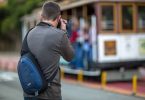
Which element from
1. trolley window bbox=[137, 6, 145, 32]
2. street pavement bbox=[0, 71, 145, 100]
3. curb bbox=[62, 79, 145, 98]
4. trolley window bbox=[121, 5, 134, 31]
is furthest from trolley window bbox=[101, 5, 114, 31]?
street pavement bbox=[0, 71, 145, 100]

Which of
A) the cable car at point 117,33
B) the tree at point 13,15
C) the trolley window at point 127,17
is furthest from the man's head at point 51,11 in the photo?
the tree at point 13,15

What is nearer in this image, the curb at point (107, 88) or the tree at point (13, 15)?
the curb at point (107, 88)

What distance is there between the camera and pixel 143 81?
15.7 metres

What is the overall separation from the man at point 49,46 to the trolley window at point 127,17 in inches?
432

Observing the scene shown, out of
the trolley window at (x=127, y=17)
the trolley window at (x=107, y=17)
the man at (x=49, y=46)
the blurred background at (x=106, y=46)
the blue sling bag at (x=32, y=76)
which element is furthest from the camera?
the trolley window at (x=127, y=17)

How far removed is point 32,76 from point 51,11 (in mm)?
677

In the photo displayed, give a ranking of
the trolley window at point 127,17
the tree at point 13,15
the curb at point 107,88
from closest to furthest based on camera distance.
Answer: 1. the curb at point 107,88
2. the trolley window at point 127,17
3. the tree at point 13,15

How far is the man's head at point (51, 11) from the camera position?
15.4 ft

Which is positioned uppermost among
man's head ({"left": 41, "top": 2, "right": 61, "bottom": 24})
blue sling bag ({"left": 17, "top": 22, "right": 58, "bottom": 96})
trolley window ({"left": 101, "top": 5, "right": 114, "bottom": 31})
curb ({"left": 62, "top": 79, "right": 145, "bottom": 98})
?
trolley window ({"left": 101, "top": 5, "right": 114, "bottom": 31})

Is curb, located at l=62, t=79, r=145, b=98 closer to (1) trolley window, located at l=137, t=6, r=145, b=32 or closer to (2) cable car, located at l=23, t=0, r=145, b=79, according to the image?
(2) cable car, located at l=23, t=0, r=145, b=79

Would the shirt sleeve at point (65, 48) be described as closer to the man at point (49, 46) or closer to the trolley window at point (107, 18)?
the man at point (49, 46)

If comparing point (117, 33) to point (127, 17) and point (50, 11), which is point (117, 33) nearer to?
point (127, 17)

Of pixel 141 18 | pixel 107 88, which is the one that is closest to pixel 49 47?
pixel 107 88

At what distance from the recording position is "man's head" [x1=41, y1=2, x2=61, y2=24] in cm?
→ 470
